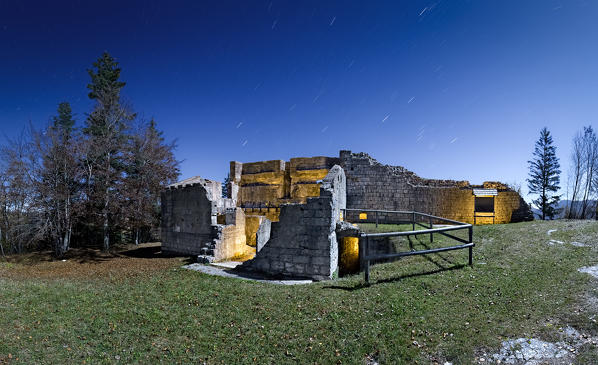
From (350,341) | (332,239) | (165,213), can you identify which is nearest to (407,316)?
(350,341)

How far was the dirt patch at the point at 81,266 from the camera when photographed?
9719 mm

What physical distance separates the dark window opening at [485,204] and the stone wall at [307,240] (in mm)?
15148

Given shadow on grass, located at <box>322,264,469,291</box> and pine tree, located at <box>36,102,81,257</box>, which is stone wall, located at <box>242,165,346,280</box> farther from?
pine tree, located at <box>36,102,81,257</box>

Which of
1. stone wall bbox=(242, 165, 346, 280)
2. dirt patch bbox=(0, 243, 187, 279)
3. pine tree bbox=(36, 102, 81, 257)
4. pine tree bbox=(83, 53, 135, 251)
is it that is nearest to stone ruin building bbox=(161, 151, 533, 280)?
stone wall bbox=(242, 165, 346, 280)

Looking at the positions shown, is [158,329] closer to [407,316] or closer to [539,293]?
[407,316]

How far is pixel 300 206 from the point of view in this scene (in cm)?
919

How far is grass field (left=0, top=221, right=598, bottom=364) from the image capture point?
156 inches

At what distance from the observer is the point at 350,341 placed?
4180 mm

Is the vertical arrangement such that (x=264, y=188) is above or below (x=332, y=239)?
above

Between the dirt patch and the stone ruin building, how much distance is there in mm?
1835

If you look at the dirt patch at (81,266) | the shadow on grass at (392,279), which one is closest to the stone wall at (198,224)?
the dirt patch at (81,266)

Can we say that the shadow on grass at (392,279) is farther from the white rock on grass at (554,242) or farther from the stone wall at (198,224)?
the stone wall at (198,224)

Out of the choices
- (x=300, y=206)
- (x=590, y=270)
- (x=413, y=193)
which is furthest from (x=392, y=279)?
(x=413, y=193)

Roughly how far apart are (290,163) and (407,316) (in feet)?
71.6
